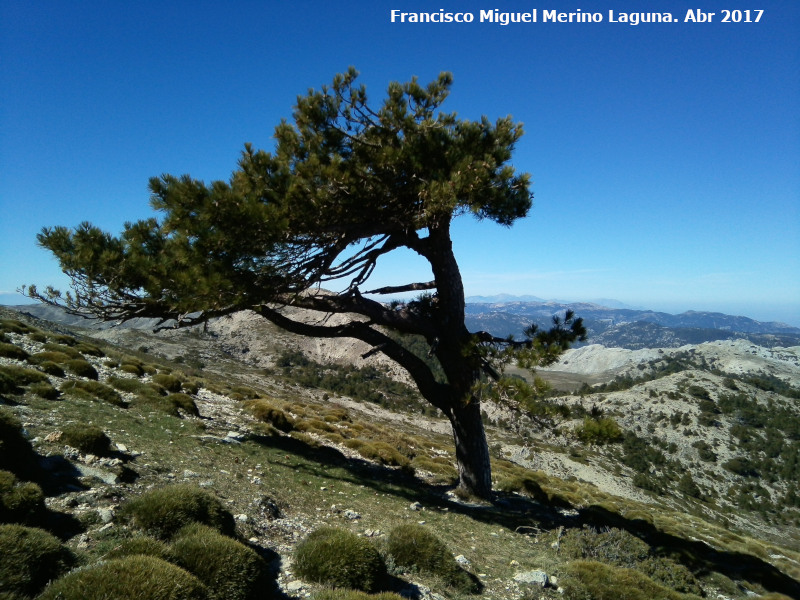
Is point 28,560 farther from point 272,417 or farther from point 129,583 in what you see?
point 272,417

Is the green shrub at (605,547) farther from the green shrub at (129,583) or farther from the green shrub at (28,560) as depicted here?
the green shrub at (28,560)

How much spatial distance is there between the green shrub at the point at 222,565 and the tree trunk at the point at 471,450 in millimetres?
7760

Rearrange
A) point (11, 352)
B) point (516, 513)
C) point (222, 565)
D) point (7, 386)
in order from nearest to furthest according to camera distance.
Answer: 1. point (222, 565)
2. point (7, 386)
3. point (516, 513)
4. point (11, 352)

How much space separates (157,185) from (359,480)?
906 centimetres

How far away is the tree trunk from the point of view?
11523 mm

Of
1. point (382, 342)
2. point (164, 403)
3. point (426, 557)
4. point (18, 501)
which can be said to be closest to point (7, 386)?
point (164, 403)

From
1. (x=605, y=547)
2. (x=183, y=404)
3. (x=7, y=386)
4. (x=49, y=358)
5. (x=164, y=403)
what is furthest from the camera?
(x=49, y=358)

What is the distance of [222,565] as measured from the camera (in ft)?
13.8

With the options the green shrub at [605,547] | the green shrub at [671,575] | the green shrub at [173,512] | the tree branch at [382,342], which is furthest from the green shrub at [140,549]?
the green shrub at [671,575]

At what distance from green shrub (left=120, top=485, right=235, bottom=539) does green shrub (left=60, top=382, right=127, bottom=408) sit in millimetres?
8313

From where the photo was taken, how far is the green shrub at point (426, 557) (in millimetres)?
5906

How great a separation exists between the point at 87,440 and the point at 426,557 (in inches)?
238

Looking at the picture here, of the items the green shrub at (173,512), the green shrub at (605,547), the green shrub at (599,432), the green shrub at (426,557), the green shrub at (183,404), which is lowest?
the green shrub at (605,547)

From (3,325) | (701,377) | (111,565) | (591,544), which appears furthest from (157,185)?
(701,377)
